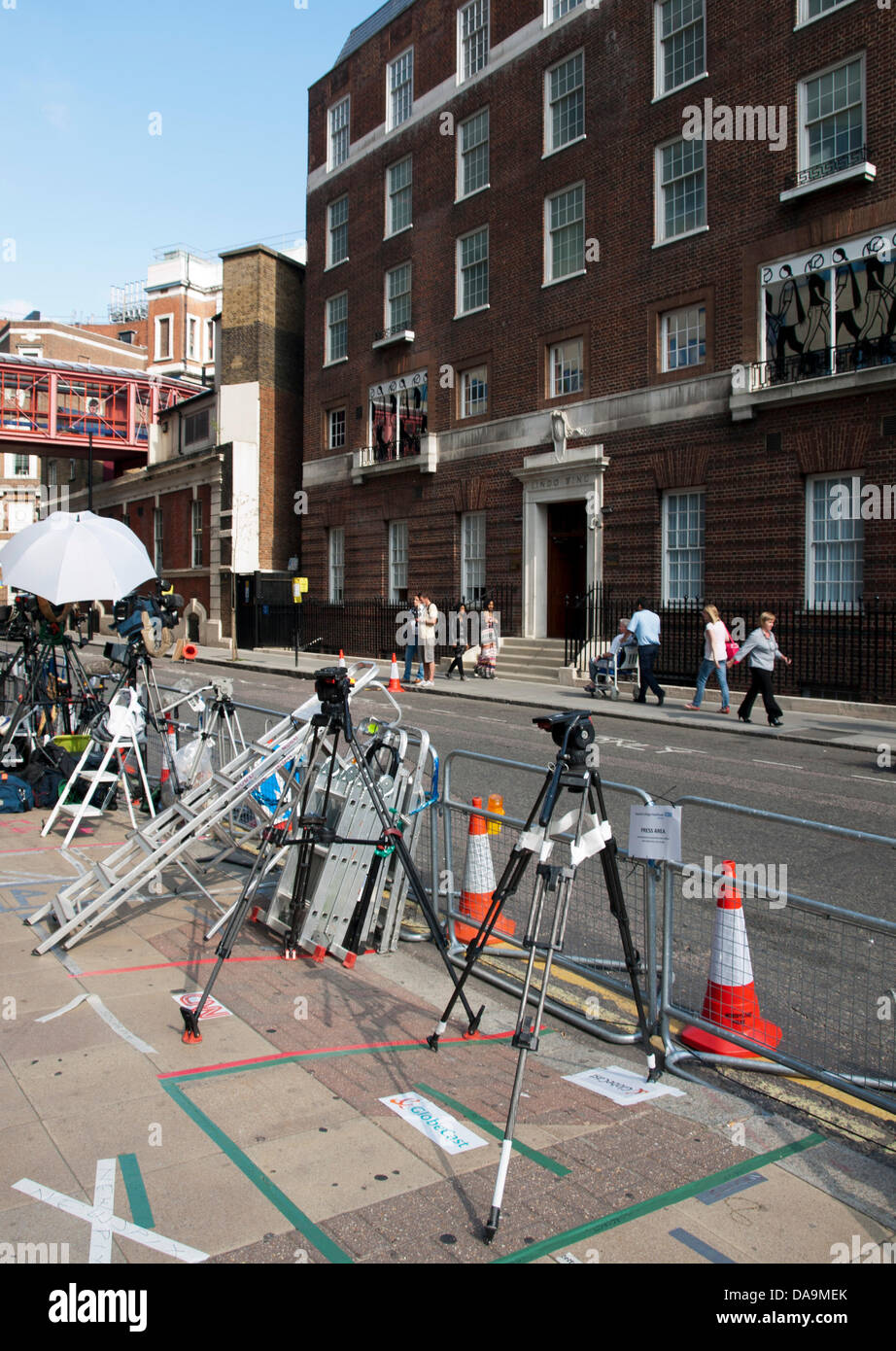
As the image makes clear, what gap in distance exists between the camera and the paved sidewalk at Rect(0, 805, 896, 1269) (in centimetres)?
314

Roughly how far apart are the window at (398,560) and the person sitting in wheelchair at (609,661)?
34.4ft

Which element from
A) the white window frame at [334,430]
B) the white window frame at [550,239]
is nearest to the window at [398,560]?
the white window frame at [334,430]

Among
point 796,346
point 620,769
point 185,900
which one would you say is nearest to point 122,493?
point 796,346

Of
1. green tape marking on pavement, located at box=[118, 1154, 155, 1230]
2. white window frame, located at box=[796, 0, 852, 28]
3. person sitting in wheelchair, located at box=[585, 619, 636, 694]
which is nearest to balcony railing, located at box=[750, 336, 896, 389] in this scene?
person sitting in wheelchair, located at box=[585, 619, 636, 694]

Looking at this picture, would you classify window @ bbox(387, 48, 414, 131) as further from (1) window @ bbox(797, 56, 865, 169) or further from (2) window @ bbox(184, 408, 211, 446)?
(1) window @ bbox(797, 56, 865, 169)

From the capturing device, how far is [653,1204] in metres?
3.35

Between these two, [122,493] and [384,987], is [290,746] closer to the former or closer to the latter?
[384,987]

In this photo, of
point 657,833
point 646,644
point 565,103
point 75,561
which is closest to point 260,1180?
point 657,833

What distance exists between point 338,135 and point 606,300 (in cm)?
1580

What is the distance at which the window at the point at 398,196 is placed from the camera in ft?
98.9

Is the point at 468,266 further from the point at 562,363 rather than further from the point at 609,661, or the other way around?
the point at 609,661

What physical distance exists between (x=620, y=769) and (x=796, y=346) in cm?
1114

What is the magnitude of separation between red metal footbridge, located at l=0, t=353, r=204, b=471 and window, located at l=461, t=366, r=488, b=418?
22.1 m

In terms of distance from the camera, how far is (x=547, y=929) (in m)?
6.18
